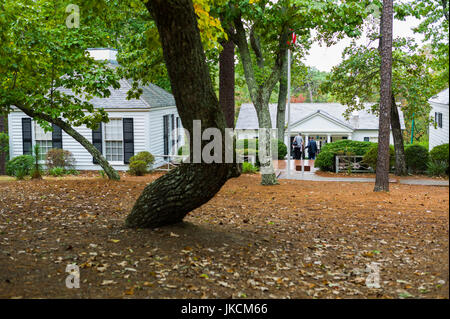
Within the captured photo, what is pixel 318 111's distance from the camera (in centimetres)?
4141

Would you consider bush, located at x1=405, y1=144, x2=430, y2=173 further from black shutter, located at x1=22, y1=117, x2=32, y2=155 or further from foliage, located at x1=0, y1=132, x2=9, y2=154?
foliage, located at x1=0, y1=132, x2=9, y2=154

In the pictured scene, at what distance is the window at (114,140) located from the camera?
22453mm

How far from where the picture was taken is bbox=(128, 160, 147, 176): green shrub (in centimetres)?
1988

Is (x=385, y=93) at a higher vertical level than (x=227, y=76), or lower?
lower

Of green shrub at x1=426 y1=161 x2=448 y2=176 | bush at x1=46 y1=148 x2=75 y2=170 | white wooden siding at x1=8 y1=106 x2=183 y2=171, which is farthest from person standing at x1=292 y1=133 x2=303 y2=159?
bush at x1=46 y1=148 x2=75 y2=170

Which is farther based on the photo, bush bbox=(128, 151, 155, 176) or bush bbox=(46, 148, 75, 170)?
bush bbox=(46, 148, 75, 170)

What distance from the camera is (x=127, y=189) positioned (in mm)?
12445

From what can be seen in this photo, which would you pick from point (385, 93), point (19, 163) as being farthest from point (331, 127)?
point (385, 93)

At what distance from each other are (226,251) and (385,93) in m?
8.67

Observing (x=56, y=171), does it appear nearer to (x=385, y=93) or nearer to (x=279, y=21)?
(x=279, y=21)

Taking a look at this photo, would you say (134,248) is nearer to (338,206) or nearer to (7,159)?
(338,206)

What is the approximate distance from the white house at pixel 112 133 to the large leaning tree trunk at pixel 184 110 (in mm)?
15410

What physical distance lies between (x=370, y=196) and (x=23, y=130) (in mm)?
17132

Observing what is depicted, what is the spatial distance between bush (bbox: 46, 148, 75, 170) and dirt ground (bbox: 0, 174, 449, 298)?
1245cm
